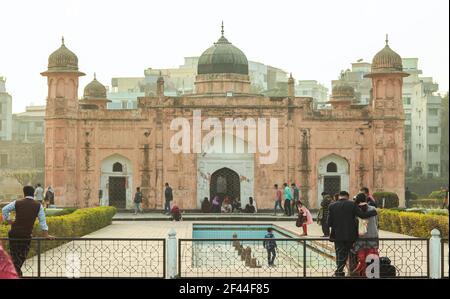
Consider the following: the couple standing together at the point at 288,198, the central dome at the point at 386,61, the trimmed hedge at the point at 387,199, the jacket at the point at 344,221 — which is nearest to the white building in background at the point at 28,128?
the couple standing together at the point at 288,198

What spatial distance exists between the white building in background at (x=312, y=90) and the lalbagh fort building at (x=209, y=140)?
32.5m

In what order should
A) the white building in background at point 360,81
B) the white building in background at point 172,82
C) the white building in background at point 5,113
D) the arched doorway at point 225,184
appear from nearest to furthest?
the arched doorway at point 225,184 → the white building in background at point 5,113 → the white building in background at point 360,81 → the white building in background at point 172,82

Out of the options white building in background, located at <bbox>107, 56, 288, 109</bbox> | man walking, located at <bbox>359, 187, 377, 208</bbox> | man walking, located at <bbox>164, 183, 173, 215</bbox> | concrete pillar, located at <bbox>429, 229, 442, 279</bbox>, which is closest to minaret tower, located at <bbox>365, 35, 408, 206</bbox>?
man walking, located at <bbox>164, 183, 173, 215</bbox>

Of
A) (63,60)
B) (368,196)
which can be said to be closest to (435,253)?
(368,196)

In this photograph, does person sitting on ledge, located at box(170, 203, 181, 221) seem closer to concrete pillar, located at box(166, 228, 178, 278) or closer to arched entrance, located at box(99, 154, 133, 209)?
arched entrance, located at box(99, 154, 133, 209)

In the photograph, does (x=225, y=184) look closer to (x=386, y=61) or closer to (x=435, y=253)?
(x=386, y=61)

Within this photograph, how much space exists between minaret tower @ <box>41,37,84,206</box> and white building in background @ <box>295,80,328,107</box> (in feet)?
112

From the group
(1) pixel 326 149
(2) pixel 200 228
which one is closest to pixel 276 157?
(1) pixel 326 149

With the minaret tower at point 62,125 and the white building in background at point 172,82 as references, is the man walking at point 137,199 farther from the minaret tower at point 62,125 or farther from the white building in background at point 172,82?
the white building in background at point 172,82

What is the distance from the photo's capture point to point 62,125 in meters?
27.3

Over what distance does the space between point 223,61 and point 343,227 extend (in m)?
20.7

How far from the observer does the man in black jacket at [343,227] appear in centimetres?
981
